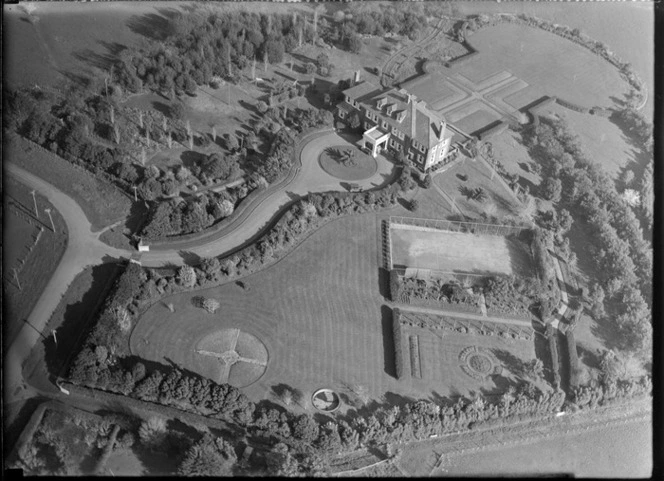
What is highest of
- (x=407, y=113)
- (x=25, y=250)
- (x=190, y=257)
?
(x=407, y=113)

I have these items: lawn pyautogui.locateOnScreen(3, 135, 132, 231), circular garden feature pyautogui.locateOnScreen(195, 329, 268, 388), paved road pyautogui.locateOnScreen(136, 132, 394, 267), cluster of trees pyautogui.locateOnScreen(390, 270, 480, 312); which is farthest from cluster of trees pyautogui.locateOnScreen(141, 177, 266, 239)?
cluster of trees pyautogui.locateOnScreen(390, 270, 480, 312)

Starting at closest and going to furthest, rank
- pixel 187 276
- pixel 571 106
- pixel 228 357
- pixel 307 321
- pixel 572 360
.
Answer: pixel 228 357
pixel 572 360
pixel 307 321
pixel 187 276
pixel 571 106

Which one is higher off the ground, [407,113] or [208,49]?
[208,49]

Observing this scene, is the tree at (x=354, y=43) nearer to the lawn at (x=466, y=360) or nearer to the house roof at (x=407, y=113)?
the house roof at (x=407, y=113)

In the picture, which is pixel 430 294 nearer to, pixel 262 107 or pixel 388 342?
pixel 388 342

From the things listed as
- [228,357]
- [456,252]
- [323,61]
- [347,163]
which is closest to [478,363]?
[456,252]

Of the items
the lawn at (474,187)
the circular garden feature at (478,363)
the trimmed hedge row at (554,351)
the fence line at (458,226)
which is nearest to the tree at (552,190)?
the lawn at (474,187)
